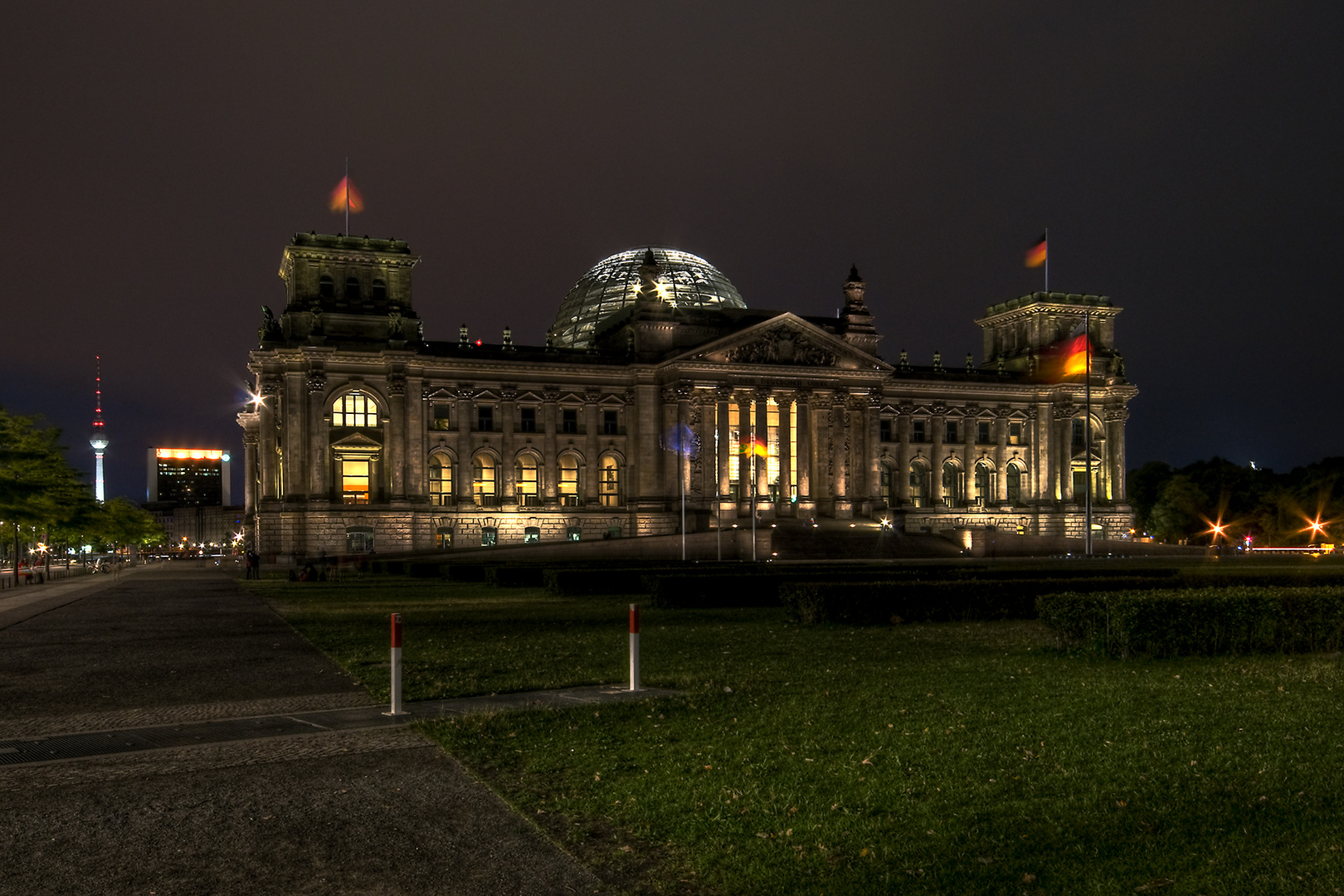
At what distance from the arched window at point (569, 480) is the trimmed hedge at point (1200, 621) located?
7681 cm

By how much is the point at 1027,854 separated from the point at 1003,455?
107m

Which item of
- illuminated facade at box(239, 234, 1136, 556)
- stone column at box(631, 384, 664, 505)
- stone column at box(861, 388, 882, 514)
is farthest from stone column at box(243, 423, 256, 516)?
stone column at box(861, 388, 882, 514)

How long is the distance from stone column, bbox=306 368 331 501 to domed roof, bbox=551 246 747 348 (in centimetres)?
3123

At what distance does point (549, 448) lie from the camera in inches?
3787

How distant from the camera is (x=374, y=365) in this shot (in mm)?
90375

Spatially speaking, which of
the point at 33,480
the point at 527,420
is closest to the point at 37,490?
the point at 33,480

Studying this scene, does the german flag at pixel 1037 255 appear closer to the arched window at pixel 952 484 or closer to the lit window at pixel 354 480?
the arched window at pixel 952 484

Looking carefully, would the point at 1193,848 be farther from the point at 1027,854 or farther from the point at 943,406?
the point at 943,406

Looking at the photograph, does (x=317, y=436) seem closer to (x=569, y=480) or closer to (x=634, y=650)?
(x=569, y=480)

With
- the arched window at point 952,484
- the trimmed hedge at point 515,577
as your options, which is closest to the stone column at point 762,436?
the arched window at point 952,484

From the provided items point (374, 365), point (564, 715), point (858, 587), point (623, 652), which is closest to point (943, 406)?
point (374, 365)

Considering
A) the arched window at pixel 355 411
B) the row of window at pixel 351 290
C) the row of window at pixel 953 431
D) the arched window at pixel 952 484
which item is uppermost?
the row of window at pixel 351 290

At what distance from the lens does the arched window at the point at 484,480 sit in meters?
94.1

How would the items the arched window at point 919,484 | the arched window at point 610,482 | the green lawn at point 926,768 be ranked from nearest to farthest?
1. the green lawn at point 926,768
2. the arched window at point 610,482
3. the arched window at point 919,484
